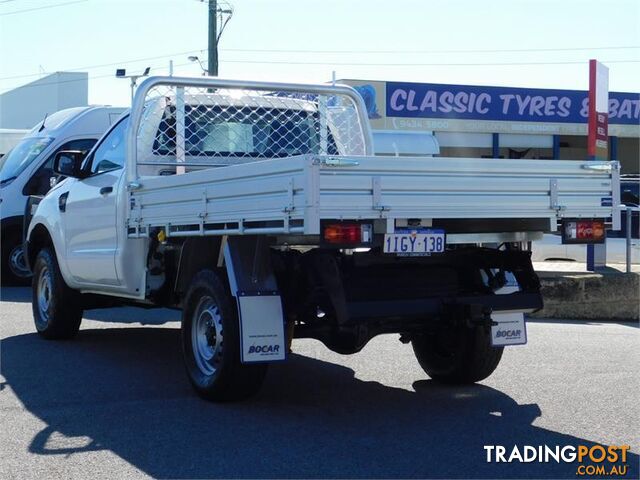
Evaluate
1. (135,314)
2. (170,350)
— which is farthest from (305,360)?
(135,314)

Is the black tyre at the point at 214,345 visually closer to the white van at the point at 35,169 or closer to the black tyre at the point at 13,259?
the white van at the point at 35,169

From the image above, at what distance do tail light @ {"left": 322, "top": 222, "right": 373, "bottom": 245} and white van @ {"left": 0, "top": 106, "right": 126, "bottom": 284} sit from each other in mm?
10391

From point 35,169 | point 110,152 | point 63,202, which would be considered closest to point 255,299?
point 110,152

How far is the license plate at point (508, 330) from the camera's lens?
721cm

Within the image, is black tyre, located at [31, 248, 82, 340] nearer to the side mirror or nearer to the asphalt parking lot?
the asphalt parking lot

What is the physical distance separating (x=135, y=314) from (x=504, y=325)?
249 inches

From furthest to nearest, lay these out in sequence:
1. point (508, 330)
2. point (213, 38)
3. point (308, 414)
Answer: point (213, 38) < point (508, 330) < point (308, 414)

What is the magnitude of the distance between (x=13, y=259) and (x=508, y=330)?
10.6 meters

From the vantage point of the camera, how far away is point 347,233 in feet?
18.8

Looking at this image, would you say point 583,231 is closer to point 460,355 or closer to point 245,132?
point 460,355

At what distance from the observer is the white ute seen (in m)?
5.86

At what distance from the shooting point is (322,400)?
7070 mm

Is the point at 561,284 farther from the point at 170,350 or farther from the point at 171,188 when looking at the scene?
the point at 171,188

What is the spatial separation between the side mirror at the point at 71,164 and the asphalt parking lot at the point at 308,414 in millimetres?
1662
